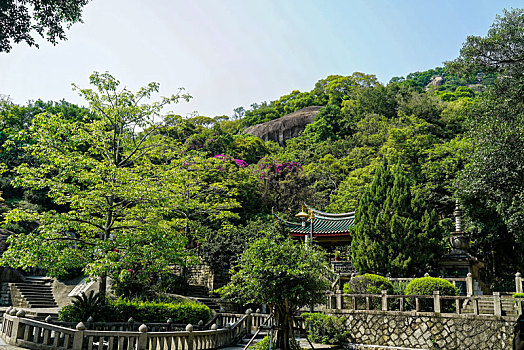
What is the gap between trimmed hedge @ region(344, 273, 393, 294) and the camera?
16.1 meters

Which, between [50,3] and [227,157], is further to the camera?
[227,157]

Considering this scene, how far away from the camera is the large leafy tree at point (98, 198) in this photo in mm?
12516

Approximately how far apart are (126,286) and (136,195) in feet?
21.3

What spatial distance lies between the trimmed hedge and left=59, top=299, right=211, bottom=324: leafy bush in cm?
606

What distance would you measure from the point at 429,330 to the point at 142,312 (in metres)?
10.1

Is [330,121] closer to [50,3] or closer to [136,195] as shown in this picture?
[136,195]

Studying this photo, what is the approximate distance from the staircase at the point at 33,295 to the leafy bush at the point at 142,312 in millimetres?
8469

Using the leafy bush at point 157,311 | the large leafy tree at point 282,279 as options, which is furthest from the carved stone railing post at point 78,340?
the leafy bush at point 157,311

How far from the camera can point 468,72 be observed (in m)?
17.9

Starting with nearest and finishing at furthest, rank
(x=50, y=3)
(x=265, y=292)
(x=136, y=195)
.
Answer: (x=50, y=3) → (x=265, y=292) → (x=136, y=195)

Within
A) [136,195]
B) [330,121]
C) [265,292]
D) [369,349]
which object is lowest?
[369,349]

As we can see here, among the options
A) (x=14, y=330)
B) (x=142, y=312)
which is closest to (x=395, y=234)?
(x=142, y=312)

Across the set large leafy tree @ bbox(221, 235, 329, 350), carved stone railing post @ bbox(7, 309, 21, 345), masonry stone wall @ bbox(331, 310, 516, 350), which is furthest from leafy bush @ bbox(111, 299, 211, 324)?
masonry stone wall @ bbox(331, 310, 516, 350)

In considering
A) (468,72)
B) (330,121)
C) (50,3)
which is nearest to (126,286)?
(50,3)
